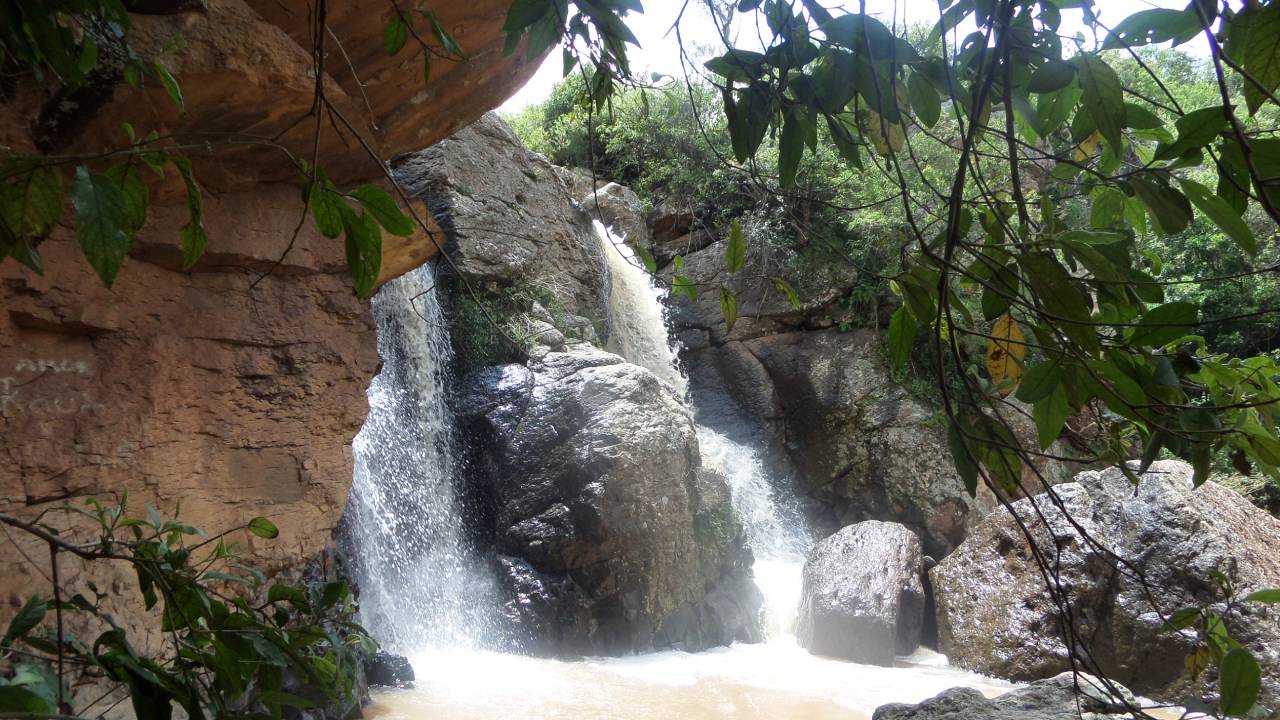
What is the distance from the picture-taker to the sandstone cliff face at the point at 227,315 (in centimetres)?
335

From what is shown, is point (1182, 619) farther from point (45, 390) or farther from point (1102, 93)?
point (45, 390)

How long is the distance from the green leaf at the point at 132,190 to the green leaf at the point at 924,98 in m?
0.91

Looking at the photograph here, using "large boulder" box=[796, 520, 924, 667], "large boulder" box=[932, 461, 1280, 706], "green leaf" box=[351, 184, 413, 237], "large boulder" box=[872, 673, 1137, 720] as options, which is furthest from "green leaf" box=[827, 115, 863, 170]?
"large boulder" box=[796, 520, 924, 667]

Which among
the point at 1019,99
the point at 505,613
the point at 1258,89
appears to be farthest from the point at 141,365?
the point at 505,613

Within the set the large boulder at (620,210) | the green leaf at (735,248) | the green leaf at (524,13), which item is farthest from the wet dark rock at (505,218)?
the green leaf at (524,13)

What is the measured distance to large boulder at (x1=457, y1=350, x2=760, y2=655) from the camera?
25.2 ft

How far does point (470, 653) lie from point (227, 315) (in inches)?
Answer: 165

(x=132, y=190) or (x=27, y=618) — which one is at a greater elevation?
(x=132, y=190)

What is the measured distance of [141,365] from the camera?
3.76 m

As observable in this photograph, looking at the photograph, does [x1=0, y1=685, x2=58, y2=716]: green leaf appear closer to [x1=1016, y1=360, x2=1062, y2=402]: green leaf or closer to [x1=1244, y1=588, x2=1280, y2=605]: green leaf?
[x1=1016, y1=360, x2=1062, y2=402]: green leaf

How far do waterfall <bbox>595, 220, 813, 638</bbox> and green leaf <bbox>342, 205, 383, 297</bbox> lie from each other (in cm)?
866

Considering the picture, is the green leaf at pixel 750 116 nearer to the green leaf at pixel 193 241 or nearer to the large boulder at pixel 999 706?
the green leaf at pixel 193 241

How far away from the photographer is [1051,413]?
979 mm

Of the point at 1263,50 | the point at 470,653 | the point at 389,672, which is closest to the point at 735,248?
the point at 1263,50
